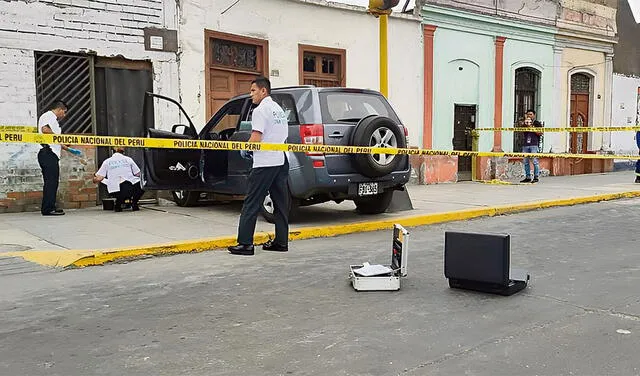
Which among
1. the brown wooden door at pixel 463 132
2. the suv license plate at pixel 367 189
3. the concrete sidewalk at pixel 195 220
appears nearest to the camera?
the concrete sidewalk at pixel 195 220

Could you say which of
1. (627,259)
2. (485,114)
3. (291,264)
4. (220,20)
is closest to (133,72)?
(220,20)

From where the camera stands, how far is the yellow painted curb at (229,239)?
20.9ft

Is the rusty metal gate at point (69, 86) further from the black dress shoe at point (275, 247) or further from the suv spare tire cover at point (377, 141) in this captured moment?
the black dress shoe at point (275, 247)

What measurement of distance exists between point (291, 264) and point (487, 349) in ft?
9.32

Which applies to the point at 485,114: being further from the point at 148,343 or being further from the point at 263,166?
the point at 148,343

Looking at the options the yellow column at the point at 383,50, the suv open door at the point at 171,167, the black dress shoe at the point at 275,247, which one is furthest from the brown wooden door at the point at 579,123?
the black dress shoe at the point at 275,247

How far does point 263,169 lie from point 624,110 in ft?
60.9

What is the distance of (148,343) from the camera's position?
12.9 feet

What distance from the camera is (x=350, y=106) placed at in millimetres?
8555

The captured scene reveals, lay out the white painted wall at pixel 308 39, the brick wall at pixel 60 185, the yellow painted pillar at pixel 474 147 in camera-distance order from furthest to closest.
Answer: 1. the yellow painted pillar at pixel 474 147
2. the white painted wall at pixel 308 39
3. the brick wall at pixel 60 185

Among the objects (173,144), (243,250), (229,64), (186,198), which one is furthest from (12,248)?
(229,64)

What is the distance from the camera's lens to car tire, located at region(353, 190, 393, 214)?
→ 30.9 ft

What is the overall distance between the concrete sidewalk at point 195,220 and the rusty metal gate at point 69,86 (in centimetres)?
150

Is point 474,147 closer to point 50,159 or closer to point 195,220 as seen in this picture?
point 195,220
